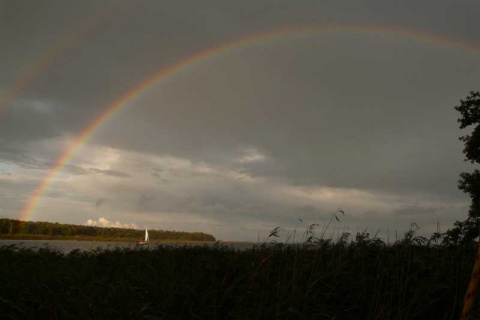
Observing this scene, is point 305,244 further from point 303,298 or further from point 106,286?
point 106,286

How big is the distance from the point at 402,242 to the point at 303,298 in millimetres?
3584

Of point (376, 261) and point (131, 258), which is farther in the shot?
point (131, 258)

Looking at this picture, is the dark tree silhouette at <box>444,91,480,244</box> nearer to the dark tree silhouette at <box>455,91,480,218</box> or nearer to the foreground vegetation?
the dark tree silhouette at <box>455,91,480,218</box>

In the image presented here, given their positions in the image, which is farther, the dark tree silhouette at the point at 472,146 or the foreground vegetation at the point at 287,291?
the dark tree silhouette at the point at 472,146

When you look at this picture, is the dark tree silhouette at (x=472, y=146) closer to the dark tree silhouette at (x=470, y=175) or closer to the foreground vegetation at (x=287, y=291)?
the dark tree silhouette at (x=470, y=175)

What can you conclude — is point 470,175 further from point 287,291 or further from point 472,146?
point 287,291

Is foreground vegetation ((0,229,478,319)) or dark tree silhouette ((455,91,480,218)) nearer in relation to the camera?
foreground vegetation ((0,229,478,319))

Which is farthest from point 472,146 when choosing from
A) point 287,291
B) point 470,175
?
point 287,291

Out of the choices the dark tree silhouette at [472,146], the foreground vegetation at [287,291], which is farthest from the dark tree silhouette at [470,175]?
the foreground vegetation at [287,291]

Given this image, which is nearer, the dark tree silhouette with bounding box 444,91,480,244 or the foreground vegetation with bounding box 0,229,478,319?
the foreground vegetation with bounding box 0,229,478,319

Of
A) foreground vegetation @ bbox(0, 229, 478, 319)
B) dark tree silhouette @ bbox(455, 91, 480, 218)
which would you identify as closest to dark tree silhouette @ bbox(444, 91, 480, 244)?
dark tree silhouette @ bbox(455, 91, 480, 218)

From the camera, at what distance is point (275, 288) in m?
7.27

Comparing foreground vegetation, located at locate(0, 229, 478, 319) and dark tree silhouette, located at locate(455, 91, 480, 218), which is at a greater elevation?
dark tree silhouette, located at locate(455, 91, 480, 218)

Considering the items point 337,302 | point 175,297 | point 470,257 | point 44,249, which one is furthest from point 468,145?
point 44,249
